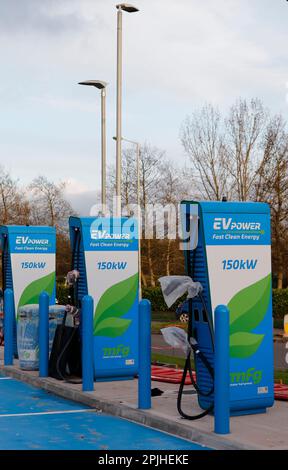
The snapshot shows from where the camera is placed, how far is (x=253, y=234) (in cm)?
896

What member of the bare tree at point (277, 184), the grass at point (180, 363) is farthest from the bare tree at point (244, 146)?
the grass at point (180, 363)

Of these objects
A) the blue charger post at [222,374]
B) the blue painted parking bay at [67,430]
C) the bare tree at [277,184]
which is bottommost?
the blue painted parking bay at [67,430]

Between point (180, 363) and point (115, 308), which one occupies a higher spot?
point (115, 308)

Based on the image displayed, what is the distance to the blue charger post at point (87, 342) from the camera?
10453 mm

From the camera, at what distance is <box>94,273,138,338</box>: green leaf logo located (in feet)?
38.0

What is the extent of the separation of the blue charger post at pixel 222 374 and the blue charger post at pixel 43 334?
16.4 feet

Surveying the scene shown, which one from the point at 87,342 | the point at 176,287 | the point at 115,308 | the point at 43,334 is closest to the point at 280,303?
the point at 43,334

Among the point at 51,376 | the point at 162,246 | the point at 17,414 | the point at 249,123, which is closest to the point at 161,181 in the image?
the point at 162,246

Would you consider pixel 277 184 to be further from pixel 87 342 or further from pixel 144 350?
pixel 144 350

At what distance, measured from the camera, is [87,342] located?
10.5 m

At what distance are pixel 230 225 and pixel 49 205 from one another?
40628mm

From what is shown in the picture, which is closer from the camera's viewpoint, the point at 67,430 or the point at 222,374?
the point at 222,374

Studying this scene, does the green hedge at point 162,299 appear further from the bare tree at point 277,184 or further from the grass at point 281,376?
the grass at point 281,376

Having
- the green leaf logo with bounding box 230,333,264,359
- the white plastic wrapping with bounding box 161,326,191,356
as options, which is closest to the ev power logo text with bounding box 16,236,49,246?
the white plastic wrapping with bounding box 161,326,191,356
